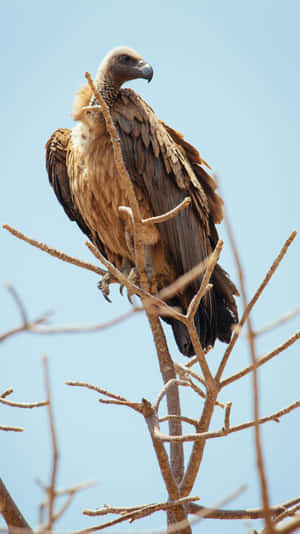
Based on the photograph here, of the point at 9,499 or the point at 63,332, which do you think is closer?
the point at 63,332

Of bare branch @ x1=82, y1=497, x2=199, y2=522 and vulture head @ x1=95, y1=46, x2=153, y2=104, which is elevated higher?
vulture head @ x1=95, y1=46, x2=153, y2=104

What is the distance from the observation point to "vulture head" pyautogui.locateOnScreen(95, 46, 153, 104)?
5.41m

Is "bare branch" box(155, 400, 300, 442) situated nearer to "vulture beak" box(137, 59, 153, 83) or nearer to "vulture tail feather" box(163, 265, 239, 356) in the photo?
"vulture tail feather" box(163, 265, 239, 356)

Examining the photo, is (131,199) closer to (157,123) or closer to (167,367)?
(167,367)

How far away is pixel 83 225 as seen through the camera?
5961mm

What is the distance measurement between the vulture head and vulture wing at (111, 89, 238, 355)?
15 cm

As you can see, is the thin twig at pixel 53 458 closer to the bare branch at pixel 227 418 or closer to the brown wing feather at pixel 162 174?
the bare branch at pixel 227 418

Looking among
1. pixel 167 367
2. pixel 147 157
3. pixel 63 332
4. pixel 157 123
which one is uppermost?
pixel 157 123

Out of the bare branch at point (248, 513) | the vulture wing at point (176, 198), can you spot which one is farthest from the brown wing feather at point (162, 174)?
the bare branch at point (248, 513)

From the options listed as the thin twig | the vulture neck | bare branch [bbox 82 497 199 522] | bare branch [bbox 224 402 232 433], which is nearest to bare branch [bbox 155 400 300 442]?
bare branch [bbox 224 402 232 433]

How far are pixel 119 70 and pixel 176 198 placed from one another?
124cm

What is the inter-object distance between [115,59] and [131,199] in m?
3.11

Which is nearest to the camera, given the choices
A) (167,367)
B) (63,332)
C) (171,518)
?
(63,332)

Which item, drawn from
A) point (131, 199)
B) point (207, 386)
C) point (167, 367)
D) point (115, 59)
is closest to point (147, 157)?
point (115, 59)
